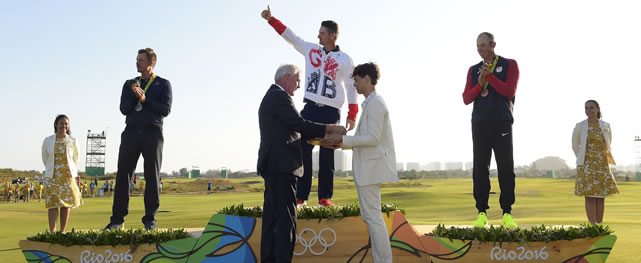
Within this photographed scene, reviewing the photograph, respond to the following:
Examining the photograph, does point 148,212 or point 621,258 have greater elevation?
point 148,212

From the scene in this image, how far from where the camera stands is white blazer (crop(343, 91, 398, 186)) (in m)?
5.75

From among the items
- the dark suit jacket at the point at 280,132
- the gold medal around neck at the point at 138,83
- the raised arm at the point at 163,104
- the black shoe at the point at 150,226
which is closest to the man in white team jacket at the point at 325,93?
the dark suit jacket at the point at 280,132

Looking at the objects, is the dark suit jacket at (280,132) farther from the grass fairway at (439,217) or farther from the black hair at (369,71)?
the grass fairway at (439,217)

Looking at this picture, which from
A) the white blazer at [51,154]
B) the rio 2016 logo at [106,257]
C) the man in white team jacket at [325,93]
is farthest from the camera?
the white blazer at [51,154]

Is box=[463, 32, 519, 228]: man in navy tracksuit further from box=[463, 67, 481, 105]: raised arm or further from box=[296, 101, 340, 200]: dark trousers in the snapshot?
box=[296, 101, 340, 200]: dark trousers

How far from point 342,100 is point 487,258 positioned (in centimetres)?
277

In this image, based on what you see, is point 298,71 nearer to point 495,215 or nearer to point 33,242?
point 33,242

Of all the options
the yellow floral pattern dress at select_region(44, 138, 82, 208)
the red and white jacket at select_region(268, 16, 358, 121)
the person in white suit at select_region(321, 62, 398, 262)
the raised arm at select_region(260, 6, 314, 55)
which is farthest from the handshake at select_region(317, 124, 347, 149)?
the yellow floral pattern dress at select_region(44, 138, 82, 208)

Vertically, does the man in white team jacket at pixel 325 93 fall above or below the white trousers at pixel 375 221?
above

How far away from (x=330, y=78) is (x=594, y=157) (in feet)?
17.2

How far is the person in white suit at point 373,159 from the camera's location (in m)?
5.74

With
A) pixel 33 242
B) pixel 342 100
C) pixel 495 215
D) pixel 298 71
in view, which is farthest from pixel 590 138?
pixel 495 215

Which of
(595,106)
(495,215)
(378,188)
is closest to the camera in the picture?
(378,188)

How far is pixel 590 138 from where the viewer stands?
9.37m
